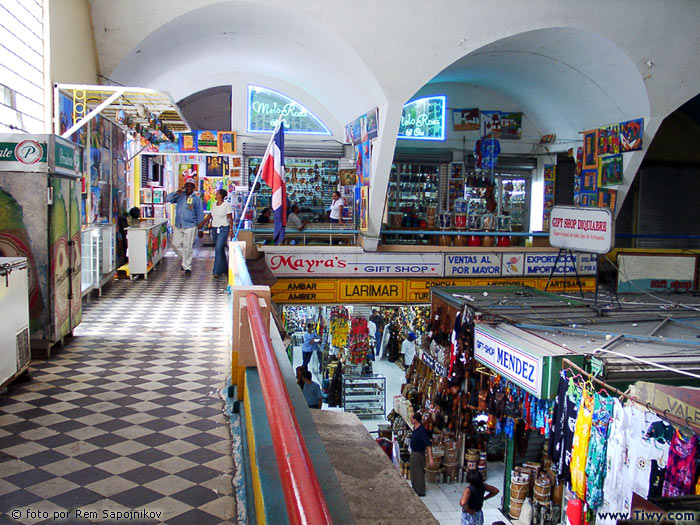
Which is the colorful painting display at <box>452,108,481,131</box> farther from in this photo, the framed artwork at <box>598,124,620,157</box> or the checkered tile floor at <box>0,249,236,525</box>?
the checkered tile floor at <box>0,249,236,525</box>

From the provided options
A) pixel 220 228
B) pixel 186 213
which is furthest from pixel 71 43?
pixel 220 228

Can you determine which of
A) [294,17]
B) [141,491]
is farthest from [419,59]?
[141,491]

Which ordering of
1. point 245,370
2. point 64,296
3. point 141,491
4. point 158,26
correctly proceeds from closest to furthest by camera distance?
point 141,491
point 245,370
point 64,296
point 158,26

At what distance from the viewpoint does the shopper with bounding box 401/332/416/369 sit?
50.9ft

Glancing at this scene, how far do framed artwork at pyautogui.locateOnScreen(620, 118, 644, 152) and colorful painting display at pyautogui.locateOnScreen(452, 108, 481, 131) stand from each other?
4.48m

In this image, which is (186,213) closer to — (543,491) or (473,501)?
(473,501)

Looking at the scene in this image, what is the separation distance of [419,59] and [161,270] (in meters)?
6.35

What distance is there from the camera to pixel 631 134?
12812mm

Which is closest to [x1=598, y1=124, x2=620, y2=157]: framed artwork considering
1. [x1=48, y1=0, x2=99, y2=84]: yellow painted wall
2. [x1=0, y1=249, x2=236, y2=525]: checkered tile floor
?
[x1=0, y1=249, x2=236, y2=525]: checkered tile floor

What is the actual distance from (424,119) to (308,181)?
3.55 metres

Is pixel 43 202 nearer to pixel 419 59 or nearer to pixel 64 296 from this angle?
pixel 64 296

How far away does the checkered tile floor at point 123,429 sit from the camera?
3162 mm

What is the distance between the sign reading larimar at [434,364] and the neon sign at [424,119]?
22.7 feet

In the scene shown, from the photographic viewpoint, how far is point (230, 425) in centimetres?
428
